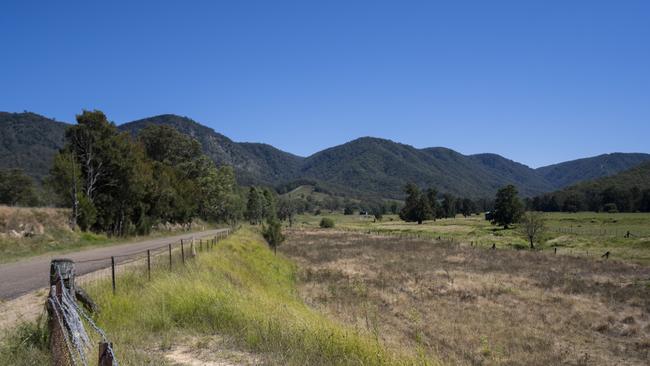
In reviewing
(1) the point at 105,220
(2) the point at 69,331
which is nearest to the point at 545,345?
(2) the point at 69,331

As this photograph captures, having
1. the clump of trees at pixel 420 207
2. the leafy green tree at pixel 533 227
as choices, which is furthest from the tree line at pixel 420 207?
the leafy green tree at pixel 533 227

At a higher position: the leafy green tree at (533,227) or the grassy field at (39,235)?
the grassy field at (39,235)

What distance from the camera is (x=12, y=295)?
11.8 meters

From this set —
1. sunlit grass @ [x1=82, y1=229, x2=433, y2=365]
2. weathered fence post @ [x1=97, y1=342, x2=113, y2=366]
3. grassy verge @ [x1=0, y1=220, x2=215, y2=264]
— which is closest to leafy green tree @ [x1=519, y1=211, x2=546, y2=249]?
grassy verge @ [x1=0, y1=220, x2=215, y2=264]

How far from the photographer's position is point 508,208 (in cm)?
9469

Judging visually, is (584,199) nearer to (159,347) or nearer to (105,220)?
(105,220)

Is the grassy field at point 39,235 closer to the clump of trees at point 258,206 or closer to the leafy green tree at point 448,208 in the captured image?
the clump of trees at point 258,206

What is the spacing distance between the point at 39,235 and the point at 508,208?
89.3 meters

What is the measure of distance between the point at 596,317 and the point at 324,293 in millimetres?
14627

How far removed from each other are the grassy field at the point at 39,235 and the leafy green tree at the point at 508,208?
83601 mm

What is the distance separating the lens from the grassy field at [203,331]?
7.47 metres

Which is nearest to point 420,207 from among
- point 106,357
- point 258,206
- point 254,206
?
A: point 258,206

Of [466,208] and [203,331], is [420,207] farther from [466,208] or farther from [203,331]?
[203,331]

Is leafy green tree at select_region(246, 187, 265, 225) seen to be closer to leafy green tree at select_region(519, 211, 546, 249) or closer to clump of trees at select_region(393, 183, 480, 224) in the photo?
clump of trees at select_region(393, 183, 480, 224)
